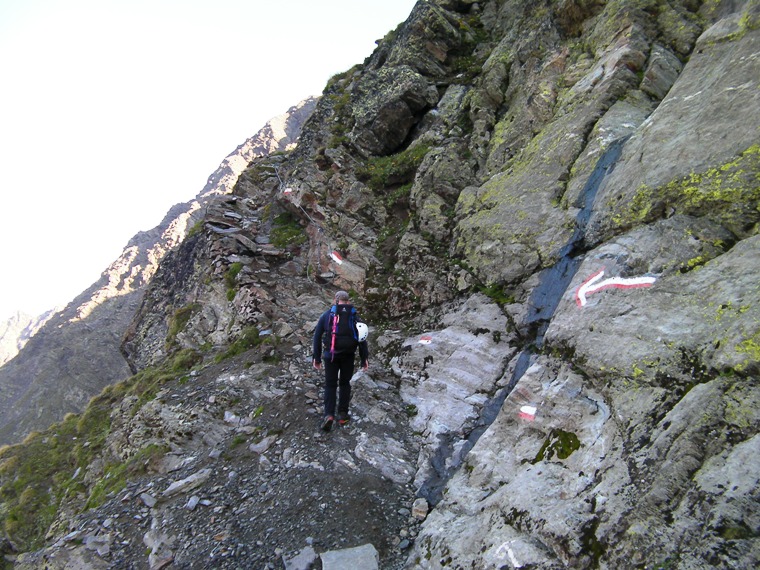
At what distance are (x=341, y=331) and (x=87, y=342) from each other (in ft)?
255

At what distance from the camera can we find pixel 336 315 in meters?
8.73

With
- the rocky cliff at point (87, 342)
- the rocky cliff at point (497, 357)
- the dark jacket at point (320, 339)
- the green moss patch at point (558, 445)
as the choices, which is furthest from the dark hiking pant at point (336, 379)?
the rocky cliff at point (87, 342)

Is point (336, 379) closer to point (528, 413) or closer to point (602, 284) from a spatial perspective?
point (528, 413)

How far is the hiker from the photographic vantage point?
856cm

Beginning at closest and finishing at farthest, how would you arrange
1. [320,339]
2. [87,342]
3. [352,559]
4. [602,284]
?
[352,559] < [602,284] < [320,339] < [87,342]

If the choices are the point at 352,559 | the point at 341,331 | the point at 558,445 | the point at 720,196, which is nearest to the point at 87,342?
the point at 341,331

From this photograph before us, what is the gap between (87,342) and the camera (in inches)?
2677

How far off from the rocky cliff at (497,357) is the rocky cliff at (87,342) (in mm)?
36429

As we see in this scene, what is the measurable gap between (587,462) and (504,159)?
406 inches

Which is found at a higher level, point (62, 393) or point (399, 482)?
point (62, 393)

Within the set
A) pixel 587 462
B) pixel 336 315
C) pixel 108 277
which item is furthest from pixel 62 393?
pixel 587 462

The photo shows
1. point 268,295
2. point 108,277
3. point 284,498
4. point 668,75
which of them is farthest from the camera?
point 108,277

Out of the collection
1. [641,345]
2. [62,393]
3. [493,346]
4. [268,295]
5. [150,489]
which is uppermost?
[62,393]

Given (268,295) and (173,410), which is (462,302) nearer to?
(268,295)
